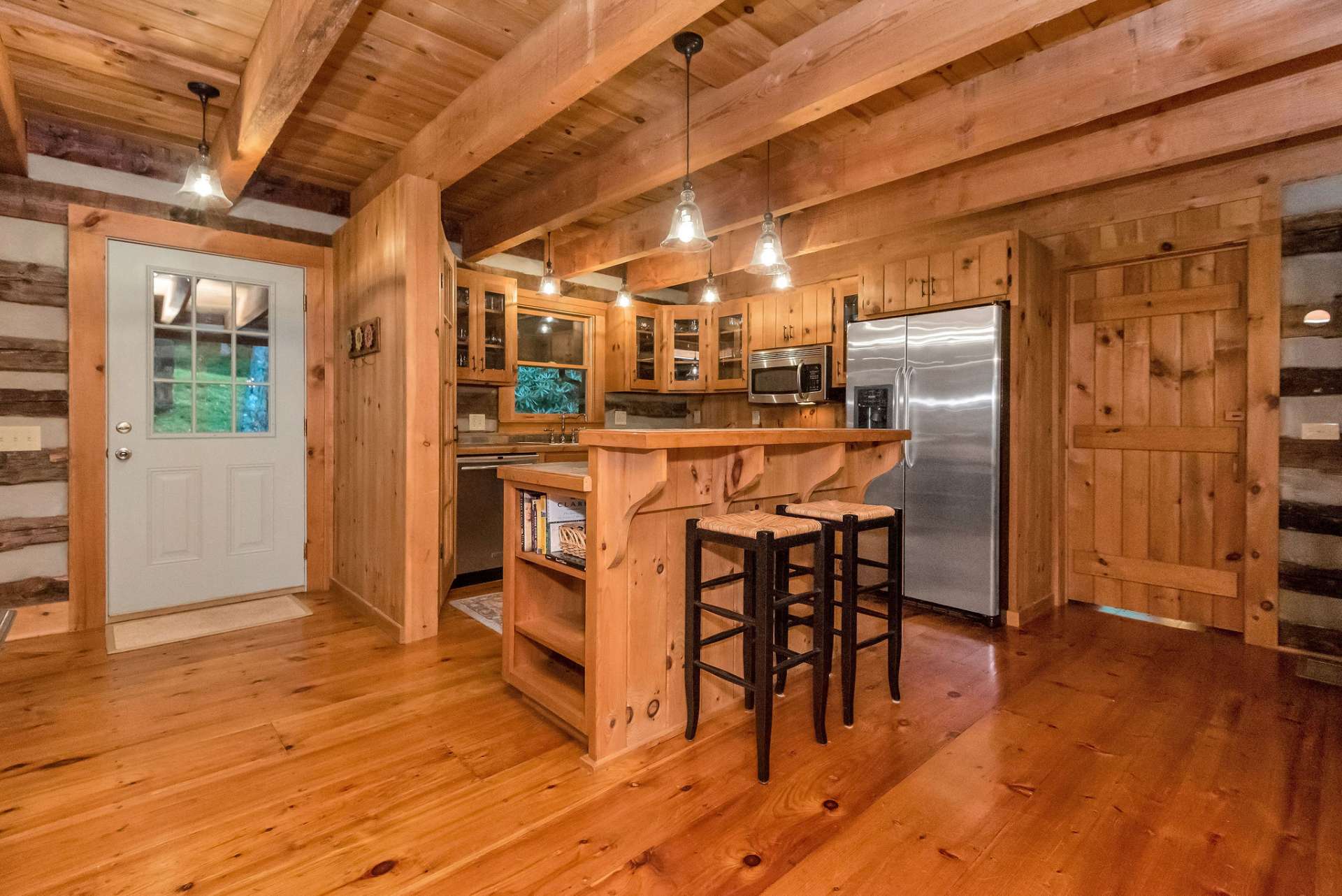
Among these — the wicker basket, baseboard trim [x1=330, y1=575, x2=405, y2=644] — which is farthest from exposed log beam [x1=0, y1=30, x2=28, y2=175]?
the wicker basket

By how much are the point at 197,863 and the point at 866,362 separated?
376 cm

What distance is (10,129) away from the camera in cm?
268

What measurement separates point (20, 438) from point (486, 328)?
253cm

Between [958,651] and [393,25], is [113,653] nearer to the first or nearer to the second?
[393,25]

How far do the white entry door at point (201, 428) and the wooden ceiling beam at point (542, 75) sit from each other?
1.45 meters

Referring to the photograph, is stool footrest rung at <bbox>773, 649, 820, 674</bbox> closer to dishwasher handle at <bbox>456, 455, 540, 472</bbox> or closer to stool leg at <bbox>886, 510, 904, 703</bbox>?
stool leg at <bbox>886, 510, 904, 703</bbox>

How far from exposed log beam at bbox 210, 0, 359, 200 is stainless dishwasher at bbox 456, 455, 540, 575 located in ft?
6.55

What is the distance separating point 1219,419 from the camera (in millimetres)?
3391

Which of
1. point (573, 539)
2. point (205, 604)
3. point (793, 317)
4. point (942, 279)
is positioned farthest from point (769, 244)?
point (205, 604)

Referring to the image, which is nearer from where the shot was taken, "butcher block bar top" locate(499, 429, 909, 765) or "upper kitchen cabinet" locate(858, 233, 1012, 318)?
"butcher block bar top" locate(499, 429, 909, 765)

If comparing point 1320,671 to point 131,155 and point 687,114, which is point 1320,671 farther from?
point 131,155

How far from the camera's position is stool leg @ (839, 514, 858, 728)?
226 centimetres

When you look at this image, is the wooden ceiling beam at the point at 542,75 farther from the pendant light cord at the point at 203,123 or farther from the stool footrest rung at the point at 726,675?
the stool footrest rung at the point at 726,675

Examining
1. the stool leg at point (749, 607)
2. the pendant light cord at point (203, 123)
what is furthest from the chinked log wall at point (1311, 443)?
the pendant light cord at point (203, 123)
